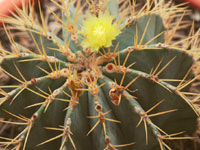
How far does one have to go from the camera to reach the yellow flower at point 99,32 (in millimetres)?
889

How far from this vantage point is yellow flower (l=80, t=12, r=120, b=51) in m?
0.89

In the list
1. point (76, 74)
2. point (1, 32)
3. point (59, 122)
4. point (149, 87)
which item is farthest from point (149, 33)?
point (1, 32)

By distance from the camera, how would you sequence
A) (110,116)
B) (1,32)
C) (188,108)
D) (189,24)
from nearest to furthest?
(110,116) < (188,108) < (189,24) < (1,32)

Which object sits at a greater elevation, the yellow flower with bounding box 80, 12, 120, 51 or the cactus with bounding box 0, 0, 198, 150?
the yellow flower with bounding box 80, 12, 120, 51

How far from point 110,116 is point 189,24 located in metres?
1.09

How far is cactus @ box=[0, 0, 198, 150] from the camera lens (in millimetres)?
862

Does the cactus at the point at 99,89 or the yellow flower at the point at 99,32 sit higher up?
the yellow flower at the point at 99,32

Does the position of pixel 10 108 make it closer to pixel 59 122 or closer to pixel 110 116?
pixel 59 122

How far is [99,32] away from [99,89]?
7.8 inches

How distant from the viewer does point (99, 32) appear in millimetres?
891

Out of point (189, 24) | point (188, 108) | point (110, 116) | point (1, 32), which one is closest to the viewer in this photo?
point (110, 116)

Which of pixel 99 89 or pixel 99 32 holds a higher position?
pixel 99 32


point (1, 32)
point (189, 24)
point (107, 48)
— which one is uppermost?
point (1, 32)

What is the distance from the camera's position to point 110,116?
35.0 inches
